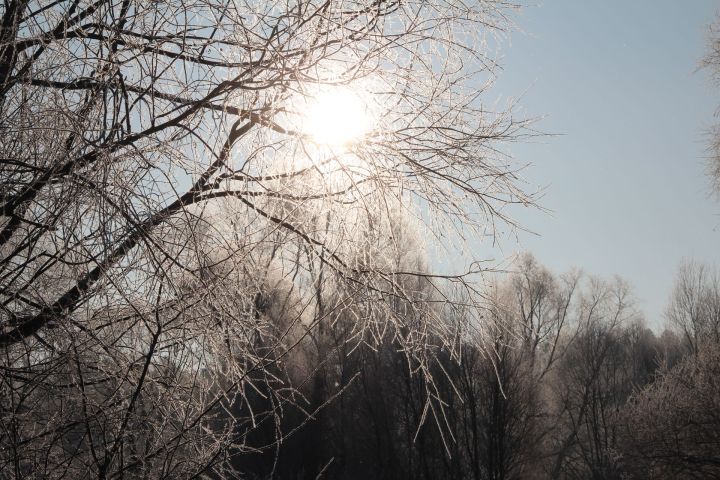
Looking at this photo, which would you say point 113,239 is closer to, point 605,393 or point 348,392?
point 348,392

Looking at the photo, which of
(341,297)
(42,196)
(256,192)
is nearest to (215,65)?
(256,192)

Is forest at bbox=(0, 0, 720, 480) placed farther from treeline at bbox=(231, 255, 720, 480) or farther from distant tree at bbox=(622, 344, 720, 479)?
distant tree at bbox=(622, 344, 720, 479)

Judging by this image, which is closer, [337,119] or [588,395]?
[337,119]

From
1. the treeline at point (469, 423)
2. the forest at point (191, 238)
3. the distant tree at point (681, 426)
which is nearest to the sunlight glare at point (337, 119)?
the forest at point (191, 238)

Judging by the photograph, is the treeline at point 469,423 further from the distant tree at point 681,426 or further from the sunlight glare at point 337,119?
the sunlight glare at point 337,119

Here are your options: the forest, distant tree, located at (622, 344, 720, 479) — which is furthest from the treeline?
the forest

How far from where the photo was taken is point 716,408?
15.1m

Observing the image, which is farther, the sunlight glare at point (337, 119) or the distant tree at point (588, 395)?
the distant tree at point (588, 395)

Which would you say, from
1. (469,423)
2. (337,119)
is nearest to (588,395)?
(469,423)

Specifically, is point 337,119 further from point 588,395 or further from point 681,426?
point 588,395

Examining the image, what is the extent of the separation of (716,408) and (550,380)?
16374 mm

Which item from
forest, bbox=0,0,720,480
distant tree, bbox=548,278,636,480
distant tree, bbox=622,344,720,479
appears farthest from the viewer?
distant tree, bbox=548,278,636,480

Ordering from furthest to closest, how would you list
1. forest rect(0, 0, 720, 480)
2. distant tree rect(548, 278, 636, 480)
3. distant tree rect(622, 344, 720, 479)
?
distant tree rect(548, 278, 636, 480)
distant tree rect(622, 344, 720, 479)
forest rect(0, 0, 720, 480)

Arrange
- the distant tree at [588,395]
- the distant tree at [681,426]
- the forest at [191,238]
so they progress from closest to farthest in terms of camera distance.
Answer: the forest at [191,238], the distant tree at [681,426], the distant tree at [588,395]
